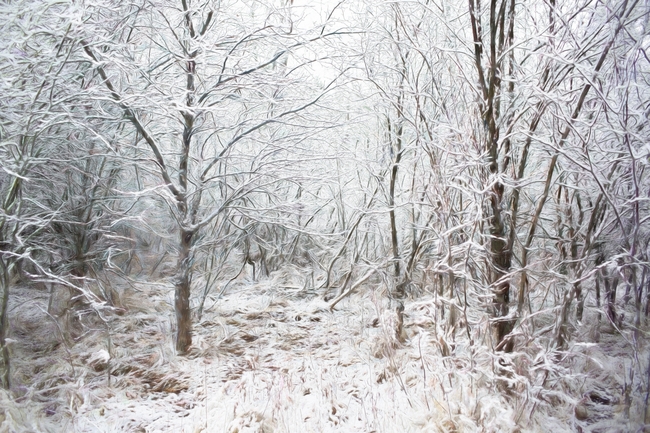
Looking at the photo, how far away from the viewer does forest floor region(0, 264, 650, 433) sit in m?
2.78

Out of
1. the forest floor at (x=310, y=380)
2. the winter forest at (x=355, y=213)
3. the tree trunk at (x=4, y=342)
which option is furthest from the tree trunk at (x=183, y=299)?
the tree trunk at (x=4, y=342)

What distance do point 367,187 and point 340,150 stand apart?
2.57 ft

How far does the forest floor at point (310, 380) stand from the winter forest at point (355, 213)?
28 millimetres

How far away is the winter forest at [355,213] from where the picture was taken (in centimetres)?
276

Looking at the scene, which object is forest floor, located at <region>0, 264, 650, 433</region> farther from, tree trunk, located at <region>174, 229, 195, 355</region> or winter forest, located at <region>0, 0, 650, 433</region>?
tree trunk, located at <region>174, 229, 195, 355</region>

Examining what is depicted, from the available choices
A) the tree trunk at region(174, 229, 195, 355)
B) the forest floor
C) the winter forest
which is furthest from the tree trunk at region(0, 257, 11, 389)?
the tree trunk at region(174, 229, 195, 355)

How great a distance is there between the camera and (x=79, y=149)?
4.69m

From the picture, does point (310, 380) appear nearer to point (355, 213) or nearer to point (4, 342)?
point (4, 342)

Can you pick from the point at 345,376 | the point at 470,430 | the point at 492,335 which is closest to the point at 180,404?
the point at 345,376

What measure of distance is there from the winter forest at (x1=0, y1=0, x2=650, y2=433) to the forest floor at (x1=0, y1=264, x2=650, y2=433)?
0.03 metres

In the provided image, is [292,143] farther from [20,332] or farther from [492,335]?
[20,332]

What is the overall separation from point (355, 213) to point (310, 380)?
138 inches

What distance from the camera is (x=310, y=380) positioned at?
3.95m

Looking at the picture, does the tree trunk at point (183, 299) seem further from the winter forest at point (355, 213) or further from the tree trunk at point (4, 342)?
the tree trunk at point (4, 342)
